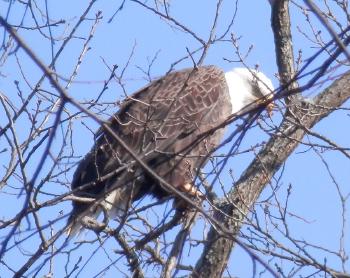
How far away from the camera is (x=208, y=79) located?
6.22 m

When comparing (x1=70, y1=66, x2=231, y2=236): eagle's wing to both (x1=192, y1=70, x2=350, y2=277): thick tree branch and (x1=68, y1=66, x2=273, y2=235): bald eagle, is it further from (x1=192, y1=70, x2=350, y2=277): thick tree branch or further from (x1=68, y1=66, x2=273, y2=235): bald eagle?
(x1=192, y1=70, x2=350, y2=277): thick tree branch

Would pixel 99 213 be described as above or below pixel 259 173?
below

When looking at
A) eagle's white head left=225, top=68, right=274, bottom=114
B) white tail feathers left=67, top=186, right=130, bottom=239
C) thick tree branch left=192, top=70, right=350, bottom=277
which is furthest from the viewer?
eagle's white head left=225, top=68, right=274, bottom=114

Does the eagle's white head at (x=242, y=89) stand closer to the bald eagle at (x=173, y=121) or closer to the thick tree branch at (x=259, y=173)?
the bald eagle at (x=173, y=121)

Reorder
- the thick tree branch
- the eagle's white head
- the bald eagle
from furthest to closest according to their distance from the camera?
the eagle's white head
the thick tree branch
the bald eagle

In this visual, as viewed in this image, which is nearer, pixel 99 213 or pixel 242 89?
pixel 99 213

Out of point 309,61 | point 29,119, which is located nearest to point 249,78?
point 29,119

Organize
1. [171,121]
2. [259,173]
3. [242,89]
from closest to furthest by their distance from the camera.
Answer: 1. [171,121]
2. [259,173]
3. [242,89]

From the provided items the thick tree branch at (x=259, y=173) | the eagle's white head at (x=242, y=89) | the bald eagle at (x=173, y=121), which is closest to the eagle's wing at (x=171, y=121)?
the bald eagle at (x=173, y=121)

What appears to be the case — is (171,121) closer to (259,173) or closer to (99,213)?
(99,213)

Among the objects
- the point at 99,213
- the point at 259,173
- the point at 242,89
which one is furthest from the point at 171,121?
the point at 242,89

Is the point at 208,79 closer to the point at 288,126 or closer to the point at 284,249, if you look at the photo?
the point at 288,126

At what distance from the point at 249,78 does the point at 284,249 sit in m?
2.30

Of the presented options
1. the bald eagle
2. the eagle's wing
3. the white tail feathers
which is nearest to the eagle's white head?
the bald eagle
